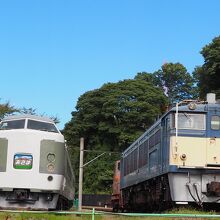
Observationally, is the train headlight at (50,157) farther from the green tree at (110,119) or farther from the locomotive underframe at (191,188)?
the green tree at (110,119)

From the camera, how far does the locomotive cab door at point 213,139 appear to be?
51.6ft

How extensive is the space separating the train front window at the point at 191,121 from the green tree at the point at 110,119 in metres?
40.2

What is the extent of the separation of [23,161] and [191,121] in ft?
17.4

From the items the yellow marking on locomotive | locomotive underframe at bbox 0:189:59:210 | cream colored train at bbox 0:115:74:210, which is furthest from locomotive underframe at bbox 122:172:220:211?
locomotive underframe at bbox 0:189:59:210

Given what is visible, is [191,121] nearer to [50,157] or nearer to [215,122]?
[215,122]

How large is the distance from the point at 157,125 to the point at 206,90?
88.7 feet

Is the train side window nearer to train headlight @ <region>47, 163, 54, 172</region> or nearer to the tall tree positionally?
train headlight @ <region>47, 163, 54, 172</region>

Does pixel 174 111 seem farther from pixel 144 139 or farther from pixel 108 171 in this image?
pixel 108 171

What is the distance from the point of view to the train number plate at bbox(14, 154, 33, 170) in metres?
15.3

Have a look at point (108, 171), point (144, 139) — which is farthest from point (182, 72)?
point (144, 139)

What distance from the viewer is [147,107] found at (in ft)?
196

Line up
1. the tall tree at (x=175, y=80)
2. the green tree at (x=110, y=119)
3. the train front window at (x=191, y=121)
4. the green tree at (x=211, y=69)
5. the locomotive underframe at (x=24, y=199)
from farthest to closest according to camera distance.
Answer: the tall tree at (x=175, y=80) → the green tree at (x=110, y=119) → the green tree at (x=211, y=69) → the train front window at (x=191, y=121) → the locomotive underframe at (x=24, y=199)

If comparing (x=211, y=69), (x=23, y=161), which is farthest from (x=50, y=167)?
(x=211, y=69)

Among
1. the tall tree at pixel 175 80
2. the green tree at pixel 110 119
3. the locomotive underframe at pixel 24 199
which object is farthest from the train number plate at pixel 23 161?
the tall tree at pixel 175 80
